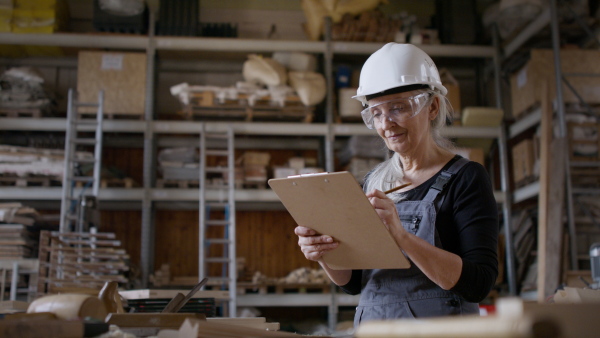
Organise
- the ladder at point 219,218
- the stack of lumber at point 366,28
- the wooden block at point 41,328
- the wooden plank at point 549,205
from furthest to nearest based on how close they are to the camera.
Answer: the stack of lumber at point 366,28 → the ladder at point 219,218 → the wooden plank at point 549,205 → the wooden block at point 41,328

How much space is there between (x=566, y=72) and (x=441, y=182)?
7352mm

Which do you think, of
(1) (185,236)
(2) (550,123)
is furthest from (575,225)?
(1) (185,236)

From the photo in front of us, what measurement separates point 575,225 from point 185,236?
19.0 feet

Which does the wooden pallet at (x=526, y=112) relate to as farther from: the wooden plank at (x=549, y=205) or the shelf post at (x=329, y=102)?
the shelf post at (x=329, y=102)

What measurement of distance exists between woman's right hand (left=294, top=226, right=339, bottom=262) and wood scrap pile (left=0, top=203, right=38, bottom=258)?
6757 millimetres

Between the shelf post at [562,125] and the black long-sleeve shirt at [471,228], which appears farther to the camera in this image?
the shelf post at [562,125]

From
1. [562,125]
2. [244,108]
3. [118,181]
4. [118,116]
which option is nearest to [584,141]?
[562,125]

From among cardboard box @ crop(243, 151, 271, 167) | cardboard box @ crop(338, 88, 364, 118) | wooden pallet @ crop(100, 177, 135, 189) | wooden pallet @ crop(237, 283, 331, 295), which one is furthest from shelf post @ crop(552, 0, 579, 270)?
wooden pallet @ crop(100, 177, 135, 189)

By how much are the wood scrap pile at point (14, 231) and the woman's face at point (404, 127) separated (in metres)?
6.82

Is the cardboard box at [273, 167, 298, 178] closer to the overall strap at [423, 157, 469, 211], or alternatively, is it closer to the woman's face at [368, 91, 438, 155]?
the woman's face at [368, 91, 438, 155]

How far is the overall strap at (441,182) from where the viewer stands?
88.4 inches

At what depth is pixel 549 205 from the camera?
790 cm

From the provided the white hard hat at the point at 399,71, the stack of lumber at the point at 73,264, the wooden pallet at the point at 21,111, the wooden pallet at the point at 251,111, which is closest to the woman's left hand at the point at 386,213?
the white hard hat at the point at 399,71

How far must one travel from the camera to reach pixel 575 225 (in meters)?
8.45
